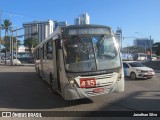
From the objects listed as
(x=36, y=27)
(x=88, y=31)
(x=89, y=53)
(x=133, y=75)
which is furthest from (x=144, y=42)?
(x=89, y=53)

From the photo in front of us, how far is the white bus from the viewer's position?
10.0 meters

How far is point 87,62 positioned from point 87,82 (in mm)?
729

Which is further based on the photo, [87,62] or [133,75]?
[133,75]

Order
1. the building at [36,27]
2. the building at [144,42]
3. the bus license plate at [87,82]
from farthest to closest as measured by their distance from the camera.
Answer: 1. the building at [144,42]
2. the building at [36,27]
3. the bus license plate at [87,82]

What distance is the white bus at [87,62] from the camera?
10.0 metres

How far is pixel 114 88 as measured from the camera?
34.6ft

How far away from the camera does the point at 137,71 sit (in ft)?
70.3

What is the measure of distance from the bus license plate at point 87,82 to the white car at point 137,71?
11.7m

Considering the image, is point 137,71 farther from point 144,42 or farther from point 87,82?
point 144,42

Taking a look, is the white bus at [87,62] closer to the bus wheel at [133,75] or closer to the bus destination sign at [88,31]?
the bus destination sign at [88,31]

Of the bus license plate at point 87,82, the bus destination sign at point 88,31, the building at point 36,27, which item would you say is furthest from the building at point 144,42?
the bus license plate at point 87,82

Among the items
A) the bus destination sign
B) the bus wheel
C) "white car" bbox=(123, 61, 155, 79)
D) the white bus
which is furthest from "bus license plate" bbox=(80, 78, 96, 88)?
the bus wheel

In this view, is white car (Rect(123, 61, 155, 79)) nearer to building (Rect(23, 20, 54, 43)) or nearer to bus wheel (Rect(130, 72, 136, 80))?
bus wheel (Rect(130, 72, 136, 80))

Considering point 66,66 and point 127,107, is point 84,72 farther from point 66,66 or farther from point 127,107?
point 127,107
